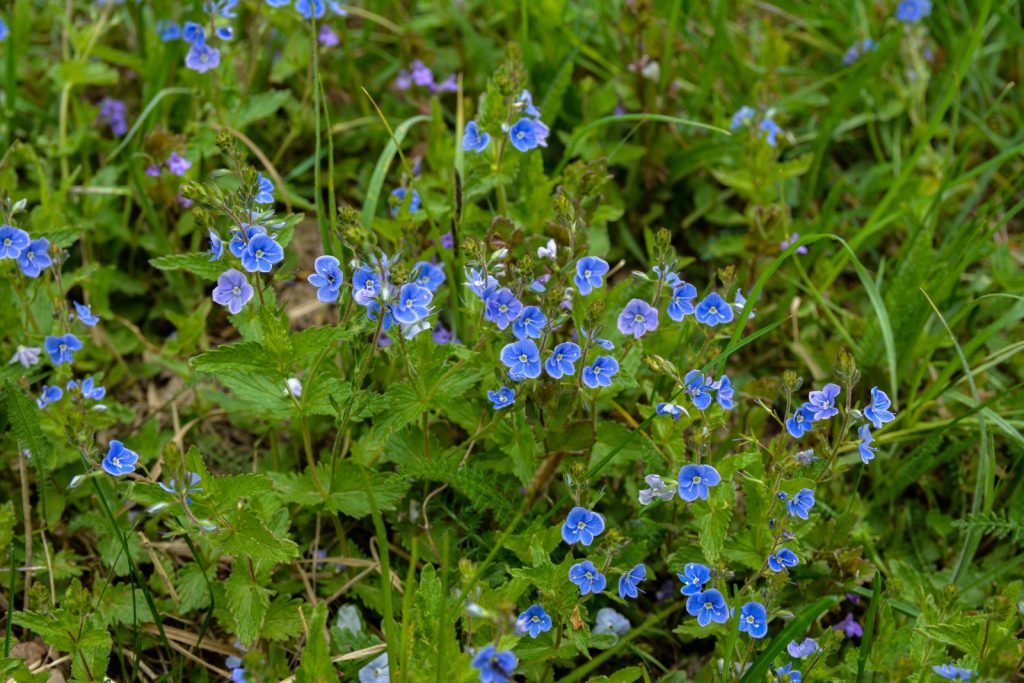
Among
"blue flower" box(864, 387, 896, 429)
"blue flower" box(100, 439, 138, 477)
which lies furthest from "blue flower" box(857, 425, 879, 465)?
"blue flower" box(100, 439, 138, 477)

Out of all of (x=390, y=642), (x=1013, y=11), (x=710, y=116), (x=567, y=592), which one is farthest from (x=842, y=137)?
(x=390, y=642)

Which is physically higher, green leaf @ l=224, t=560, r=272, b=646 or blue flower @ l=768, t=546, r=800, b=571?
blue flower @ l=768, t=546, r=800, b=571

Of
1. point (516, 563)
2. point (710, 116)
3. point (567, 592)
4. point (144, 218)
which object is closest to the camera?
point (567, 592)

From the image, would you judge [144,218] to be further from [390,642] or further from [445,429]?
[390,642]

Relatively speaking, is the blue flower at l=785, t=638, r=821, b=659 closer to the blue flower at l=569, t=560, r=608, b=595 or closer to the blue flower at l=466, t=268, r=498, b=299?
the blue flower at l=569, t=560, r=608, b=595

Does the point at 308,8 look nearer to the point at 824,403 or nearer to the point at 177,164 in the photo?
the point at 177,164

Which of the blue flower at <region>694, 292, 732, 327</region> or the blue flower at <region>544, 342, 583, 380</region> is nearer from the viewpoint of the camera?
the blue flower at <region>544, 342, 583, 380</region>
